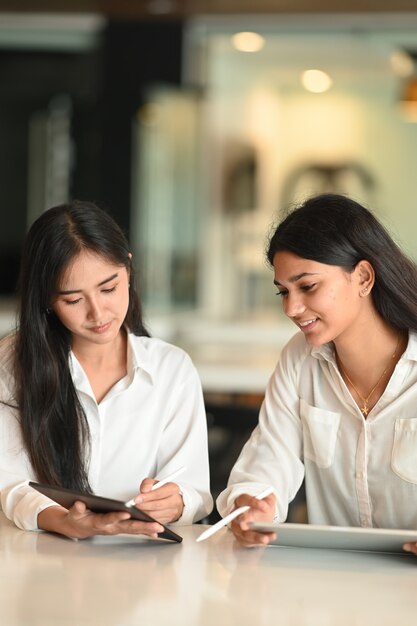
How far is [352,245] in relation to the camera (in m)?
2.14

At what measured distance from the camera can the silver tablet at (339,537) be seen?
1.89 metres

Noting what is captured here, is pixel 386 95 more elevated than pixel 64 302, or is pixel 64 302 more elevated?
pixel 386 95

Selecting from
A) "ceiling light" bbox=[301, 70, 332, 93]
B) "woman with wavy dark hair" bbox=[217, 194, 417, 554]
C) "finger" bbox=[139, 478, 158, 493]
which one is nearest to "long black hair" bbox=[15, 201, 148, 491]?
"finger" bbox=[139, 478, 158, 493]

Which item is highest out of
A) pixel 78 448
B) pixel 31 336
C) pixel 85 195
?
pixel 85 195

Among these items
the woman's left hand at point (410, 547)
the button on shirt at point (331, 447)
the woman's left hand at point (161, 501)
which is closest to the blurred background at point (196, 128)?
the button on shirt at point (331, 447)

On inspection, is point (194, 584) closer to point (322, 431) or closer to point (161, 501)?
point (161, 501)

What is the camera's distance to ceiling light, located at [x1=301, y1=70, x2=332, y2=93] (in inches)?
330

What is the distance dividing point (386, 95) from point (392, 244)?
667 centimetres

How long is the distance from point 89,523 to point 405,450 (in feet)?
2.28

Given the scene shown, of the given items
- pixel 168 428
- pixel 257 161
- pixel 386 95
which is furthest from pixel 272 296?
pixel 168 428

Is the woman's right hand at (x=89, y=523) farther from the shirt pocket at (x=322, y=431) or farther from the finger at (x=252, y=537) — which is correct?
the shirt pocket at (x=322, y=431)

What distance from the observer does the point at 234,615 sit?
167cm

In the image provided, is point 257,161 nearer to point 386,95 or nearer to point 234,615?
point 386,95

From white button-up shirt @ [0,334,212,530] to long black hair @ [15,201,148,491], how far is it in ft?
0.10
